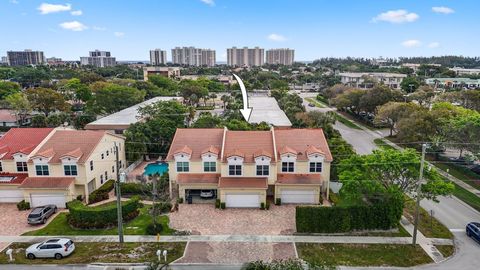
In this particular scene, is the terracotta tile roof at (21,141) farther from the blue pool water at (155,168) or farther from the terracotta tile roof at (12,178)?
the blue pool water at (155,168)

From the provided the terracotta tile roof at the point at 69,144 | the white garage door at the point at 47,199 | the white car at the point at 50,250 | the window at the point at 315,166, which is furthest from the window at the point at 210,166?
the white car at the point at 50,250

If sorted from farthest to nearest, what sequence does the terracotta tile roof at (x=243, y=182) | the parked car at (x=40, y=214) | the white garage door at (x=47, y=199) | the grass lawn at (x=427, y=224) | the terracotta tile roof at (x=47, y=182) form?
the white garage door at (x=47, y=199) < the terracotta tile roof at (x=47, y=182) < the terracotta tile roof at (x=243, y=182) < the parked car at (x=40, y=214) < the grass lawn at (x=427, y=224)

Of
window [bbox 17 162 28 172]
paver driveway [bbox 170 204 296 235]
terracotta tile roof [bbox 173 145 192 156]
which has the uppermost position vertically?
terracotta tile roof [bbox 173 145 192 156]

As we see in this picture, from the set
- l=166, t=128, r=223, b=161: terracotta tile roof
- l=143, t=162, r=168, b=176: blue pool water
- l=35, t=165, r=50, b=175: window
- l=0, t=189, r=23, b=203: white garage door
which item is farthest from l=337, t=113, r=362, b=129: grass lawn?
l=0, t=189, r=23, b=203: white garage door

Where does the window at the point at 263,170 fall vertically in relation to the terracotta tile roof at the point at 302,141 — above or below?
below

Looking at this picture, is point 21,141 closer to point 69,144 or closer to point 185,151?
point 69,144

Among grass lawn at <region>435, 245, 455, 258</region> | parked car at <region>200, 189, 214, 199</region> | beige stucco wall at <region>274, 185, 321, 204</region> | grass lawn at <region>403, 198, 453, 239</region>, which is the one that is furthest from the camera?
parked car at <region>200, 189, 214, 199</region>

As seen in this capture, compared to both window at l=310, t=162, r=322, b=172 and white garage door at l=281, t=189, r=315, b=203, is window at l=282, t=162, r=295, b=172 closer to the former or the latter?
window at l=310, t=162, r=322, b=172

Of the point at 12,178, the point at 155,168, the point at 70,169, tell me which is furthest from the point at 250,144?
the point at 12,178
